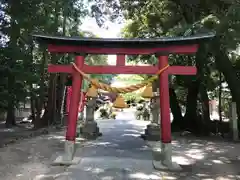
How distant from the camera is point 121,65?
9.22 metres

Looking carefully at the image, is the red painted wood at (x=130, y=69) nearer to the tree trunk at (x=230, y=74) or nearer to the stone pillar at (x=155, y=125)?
the stone pillar at (x=155, y=125)

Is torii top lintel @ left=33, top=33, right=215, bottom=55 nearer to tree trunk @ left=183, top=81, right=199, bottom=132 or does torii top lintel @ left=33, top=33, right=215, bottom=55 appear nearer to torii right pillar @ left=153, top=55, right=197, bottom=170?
torii right pillar @ left=153, top=55, right=197, bottom=170

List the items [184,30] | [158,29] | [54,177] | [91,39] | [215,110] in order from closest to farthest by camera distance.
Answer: [54,177]
[91,39]
[184,30]
[158,29]
[215,110]

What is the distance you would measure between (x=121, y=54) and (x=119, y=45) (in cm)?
30

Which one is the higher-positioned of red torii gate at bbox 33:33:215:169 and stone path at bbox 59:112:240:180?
red torii gate at bbox 33:33:215:169

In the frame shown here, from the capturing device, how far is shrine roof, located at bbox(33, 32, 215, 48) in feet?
29.0

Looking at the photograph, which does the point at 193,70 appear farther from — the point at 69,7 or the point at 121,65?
the point at 69,7

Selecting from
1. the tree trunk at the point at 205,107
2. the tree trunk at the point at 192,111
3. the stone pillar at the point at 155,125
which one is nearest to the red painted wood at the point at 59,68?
the stone pillar at the point at 155,125

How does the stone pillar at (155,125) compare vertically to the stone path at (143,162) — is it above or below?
above

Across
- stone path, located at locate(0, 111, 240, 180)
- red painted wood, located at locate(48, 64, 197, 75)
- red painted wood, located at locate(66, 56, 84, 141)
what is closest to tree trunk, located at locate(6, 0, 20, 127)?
stone path, located at locate(0, 111, 240, 180)

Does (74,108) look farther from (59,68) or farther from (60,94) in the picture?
(60,94)

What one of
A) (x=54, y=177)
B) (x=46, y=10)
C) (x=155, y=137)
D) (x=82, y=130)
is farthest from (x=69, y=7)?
(x=54, y=177)

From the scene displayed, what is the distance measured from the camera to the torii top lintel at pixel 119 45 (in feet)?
29.4

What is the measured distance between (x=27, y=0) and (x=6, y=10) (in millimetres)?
860
